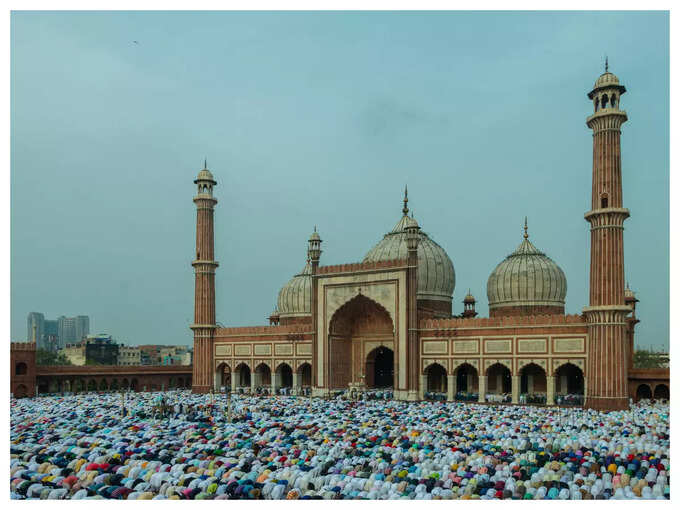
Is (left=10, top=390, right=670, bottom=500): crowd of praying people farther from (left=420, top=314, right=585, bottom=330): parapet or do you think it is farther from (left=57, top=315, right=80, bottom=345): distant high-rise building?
(left=57, top=315, right=80, bottom=345): distant high-rise building

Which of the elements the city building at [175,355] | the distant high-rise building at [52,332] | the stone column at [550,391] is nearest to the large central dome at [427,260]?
the stone column at [550,391]

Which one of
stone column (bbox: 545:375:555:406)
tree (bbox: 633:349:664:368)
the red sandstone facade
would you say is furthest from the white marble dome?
tree (bbox: 633:349:664:368)

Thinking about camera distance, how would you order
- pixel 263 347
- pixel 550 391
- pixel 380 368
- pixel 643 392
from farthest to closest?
1. pixel 263 347
2. pixel 380 368
3. pixel 643 392
4. pixel 550 391

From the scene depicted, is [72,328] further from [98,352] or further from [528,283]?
[528,283]

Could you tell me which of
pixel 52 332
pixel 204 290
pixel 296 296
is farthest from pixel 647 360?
pixel 52 332

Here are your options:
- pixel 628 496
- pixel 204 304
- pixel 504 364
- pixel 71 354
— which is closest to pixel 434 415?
pixel 504 364

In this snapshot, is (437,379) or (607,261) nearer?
(607,261)
